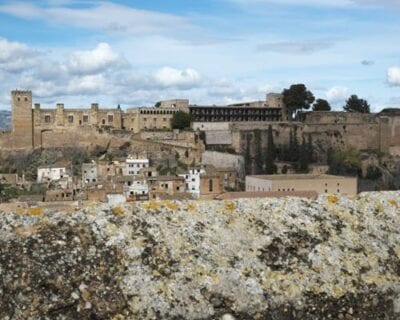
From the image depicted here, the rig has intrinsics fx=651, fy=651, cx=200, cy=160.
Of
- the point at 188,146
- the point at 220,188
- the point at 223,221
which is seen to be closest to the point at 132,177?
the point at 220,188

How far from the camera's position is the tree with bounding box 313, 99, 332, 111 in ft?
282

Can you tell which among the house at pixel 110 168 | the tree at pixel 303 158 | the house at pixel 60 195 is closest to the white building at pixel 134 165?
the house at pixel 110 168

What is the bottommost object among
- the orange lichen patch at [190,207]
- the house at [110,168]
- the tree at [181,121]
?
the house at [110,168]

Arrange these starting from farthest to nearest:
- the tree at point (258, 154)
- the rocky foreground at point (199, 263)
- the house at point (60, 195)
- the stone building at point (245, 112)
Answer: the stone building at point (245, 112) < the tree at point (258, 154) < the house at point (60, 195) < the rocky foreground at point (199, 263)

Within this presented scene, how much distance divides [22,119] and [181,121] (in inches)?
708

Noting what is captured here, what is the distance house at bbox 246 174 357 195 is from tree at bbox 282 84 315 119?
100.0 feet

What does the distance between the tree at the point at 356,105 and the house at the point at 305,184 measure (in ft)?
130

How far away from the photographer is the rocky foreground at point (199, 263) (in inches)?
138

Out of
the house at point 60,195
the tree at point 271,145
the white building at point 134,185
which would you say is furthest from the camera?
the tree at point 271,145

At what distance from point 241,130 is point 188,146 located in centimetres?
692

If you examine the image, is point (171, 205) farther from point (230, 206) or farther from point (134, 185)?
point (134, 185)

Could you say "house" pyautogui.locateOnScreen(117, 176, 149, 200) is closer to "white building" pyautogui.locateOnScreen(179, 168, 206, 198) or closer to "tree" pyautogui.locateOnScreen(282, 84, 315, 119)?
"white building" pyautogui.locateOnScreen(179, 168, 206, 198)

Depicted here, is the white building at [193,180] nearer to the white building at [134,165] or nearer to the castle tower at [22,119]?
the white building at [134,165]

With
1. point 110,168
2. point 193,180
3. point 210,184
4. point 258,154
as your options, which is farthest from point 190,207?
point 258,154
